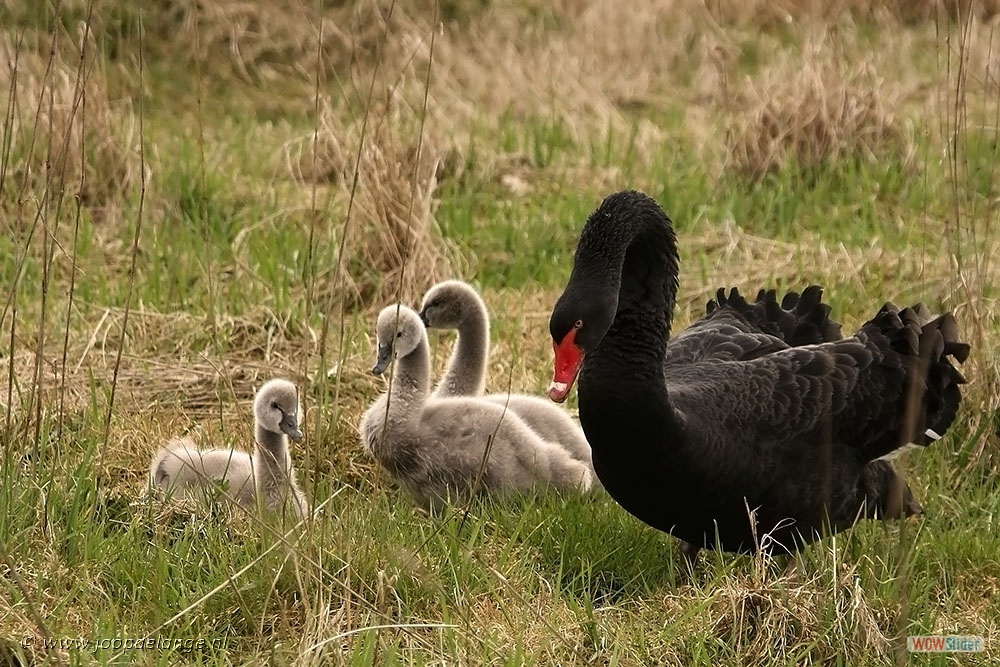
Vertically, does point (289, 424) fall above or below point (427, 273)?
below

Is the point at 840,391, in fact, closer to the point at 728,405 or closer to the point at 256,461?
the point at 728,405

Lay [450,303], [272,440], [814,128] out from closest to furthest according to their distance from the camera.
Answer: [272,440], [450,303], [814,128]

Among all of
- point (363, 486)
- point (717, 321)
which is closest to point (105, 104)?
point (363, 486)

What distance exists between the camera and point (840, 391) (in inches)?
153

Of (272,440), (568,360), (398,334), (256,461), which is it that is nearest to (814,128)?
(398,334)

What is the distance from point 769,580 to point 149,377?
2.57m

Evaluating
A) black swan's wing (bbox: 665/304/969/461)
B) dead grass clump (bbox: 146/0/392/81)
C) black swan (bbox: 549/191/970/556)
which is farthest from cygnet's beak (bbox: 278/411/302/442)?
dead grass clump (bbox: 146/0/392/81)

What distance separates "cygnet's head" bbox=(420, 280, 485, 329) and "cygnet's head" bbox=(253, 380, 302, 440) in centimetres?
83

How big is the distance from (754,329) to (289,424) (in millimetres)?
1470

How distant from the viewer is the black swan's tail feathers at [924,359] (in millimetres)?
4016

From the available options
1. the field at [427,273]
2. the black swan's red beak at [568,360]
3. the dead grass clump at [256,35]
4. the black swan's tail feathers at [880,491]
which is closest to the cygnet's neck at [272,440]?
the field at [427,273]

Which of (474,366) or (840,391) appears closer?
(840,391)

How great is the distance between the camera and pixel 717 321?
459 centimetres

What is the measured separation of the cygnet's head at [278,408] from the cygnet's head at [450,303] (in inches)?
32.5
